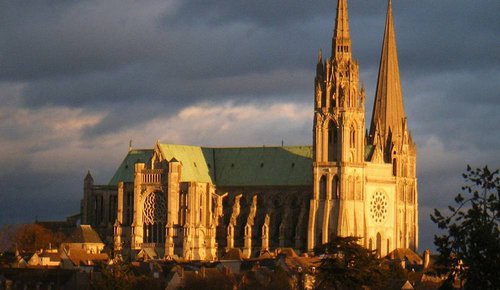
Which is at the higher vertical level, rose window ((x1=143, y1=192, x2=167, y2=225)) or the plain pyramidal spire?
the plain pyramidal spire

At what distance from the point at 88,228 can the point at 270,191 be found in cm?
1891

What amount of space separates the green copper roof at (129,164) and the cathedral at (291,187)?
0.49 feet

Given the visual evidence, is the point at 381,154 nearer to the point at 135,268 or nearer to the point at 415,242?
the point at 415,242

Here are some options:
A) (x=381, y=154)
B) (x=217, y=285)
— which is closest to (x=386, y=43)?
(x=381, y=154)

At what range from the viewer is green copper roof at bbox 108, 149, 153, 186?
173337 millimetres

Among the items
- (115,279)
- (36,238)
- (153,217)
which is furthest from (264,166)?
(115,279)

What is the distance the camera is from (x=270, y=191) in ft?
555

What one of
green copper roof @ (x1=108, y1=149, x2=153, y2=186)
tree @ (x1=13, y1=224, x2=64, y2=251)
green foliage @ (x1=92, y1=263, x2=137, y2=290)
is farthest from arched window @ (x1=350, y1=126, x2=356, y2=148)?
green foliage @ (x1=92, y1=263, x2=137, y2=290)

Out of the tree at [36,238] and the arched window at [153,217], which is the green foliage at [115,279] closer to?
the arched window at [153,217]

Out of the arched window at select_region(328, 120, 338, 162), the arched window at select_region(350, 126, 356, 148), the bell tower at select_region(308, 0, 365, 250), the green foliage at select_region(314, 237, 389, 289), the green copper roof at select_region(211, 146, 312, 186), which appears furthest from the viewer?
the green copper roof at select_region(211, 146, 312, 186)

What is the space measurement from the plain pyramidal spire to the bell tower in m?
8.99

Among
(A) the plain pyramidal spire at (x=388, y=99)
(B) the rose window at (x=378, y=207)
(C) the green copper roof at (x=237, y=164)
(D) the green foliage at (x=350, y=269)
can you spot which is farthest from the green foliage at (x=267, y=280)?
(A) the plain pyramidal spire at (x=388, y=99)

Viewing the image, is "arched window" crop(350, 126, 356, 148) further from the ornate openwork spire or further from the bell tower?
the ornate openwork spire

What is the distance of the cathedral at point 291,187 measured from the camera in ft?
519
